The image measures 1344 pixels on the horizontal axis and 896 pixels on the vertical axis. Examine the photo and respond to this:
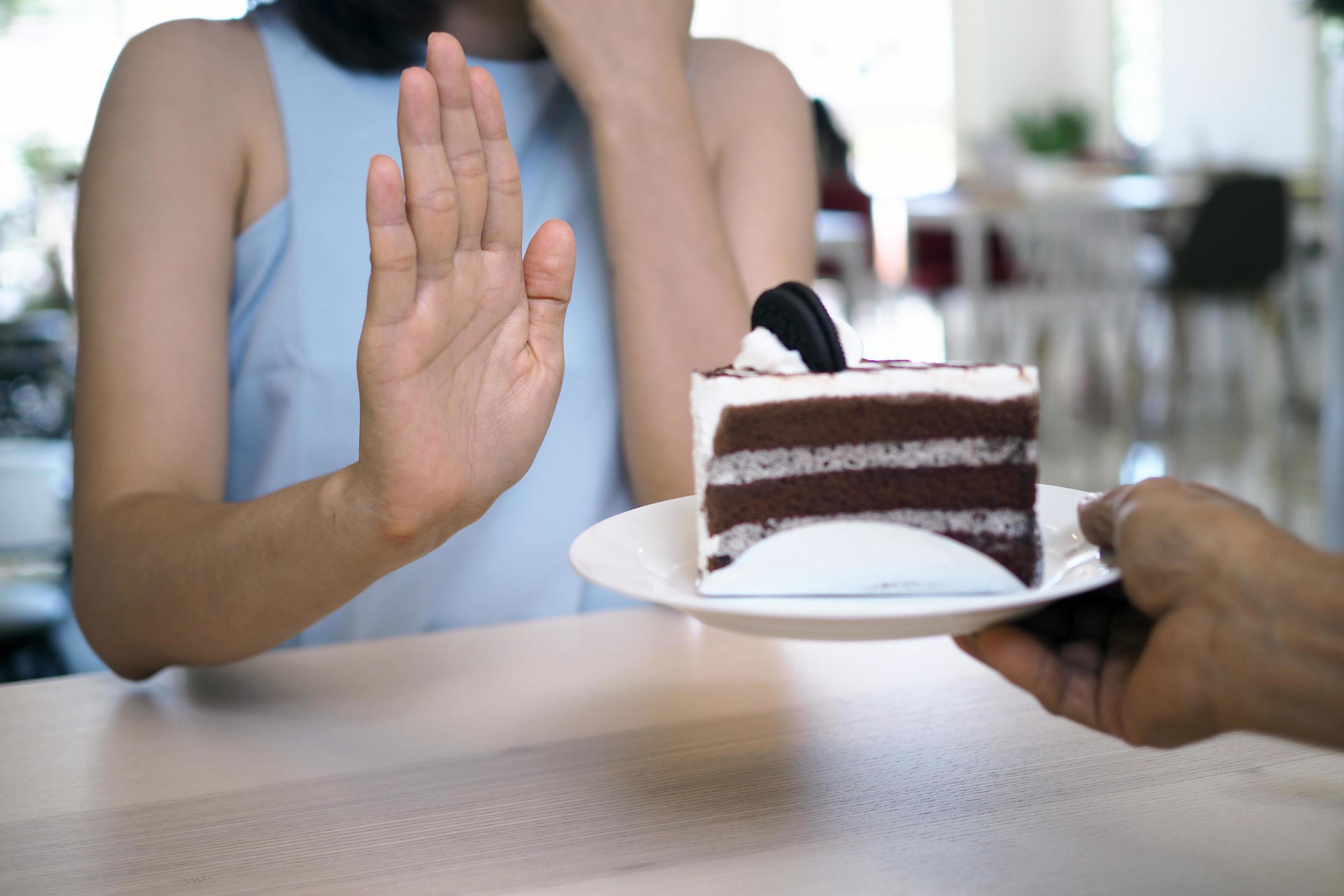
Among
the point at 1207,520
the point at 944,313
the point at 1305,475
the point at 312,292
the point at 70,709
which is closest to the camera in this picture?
the point at 1207,520

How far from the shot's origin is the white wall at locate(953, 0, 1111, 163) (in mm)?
10523

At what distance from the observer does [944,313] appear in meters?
6.21

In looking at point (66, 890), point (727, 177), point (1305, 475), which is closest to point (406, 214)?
point (66, 890)

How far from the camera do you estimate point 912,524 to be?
0.68 meters

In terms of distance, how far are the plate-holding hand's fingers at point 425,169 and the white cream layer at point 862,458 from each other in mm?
214

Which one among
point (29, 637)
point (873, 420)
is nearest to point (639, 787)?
point (873, 420)

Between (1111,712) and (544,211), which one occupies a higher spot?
(544,211)

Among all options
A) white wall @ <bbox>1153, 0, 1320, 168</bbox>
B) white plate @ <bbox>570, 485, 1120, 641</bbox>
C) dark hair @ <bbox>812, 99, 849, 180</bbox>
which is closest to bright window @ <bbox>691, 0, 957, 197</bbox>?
white wall @ <bbox>1153, 0, 1320, 168</bbox>

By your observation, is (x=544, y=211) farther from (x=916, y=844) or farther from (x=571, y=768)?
(x=916, y=844)

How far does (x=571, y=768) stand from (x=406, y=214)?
0.34 m

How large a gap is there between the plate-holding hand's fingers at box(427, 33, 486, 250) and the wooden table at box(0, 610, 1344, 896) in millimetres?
324

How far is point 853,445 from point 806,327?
78mm

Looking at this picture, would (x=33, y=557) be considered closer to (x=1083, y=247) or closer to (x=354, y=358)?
(x=354, y=358)

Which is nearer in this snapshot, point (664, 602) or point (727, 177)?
point (664, 602)
